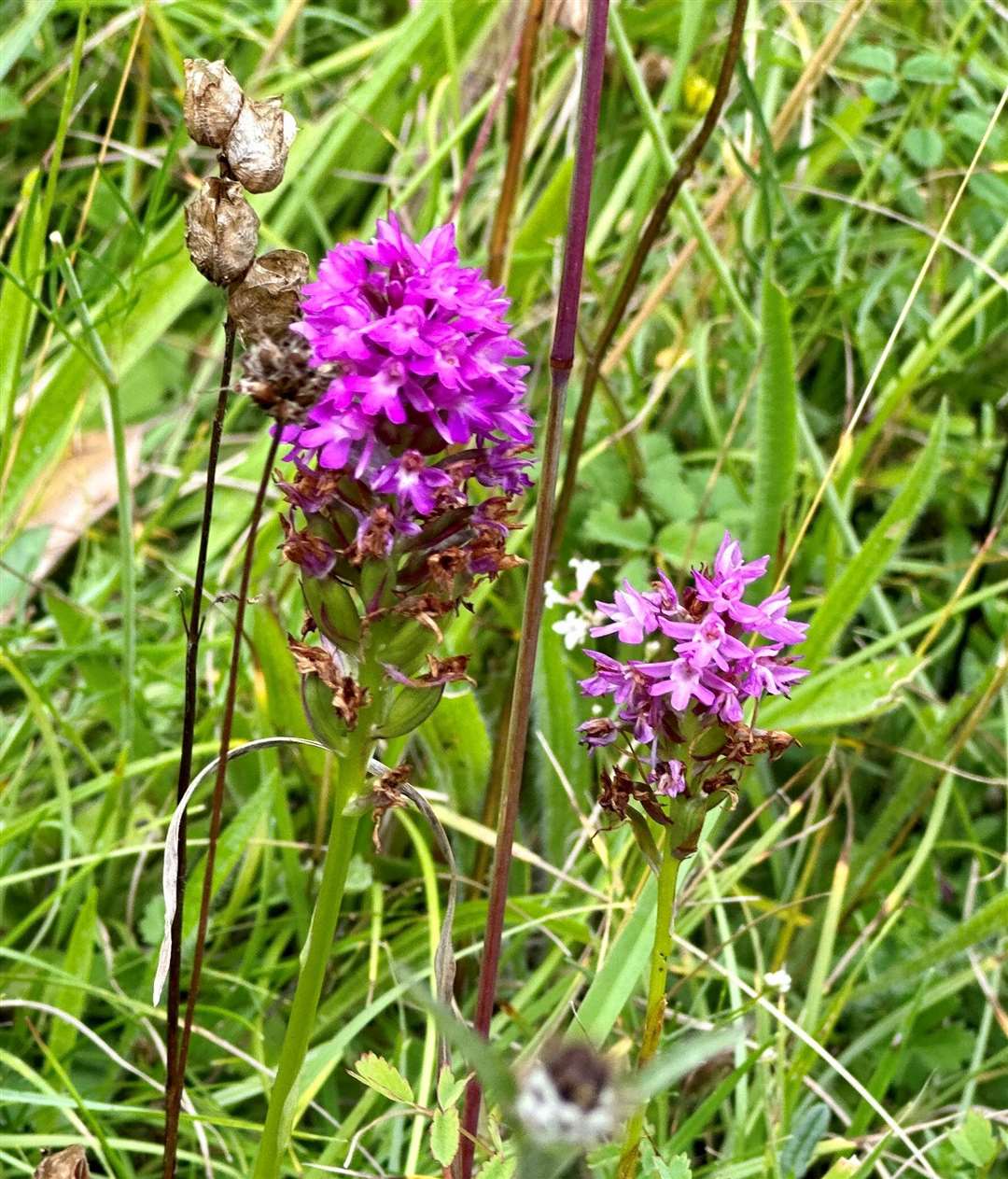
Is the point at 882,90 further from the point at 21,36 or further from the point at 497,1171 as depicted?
the point at 497,1171

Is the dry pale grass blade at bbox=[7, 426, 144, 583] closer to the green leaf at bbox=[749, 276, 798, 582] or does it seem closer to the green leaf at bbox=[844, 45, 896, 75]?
the green leaf at bbox=[749, 276, 798, 582]

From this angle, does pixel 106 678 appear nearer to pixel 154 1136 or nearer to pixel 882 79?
pixel 154 1136

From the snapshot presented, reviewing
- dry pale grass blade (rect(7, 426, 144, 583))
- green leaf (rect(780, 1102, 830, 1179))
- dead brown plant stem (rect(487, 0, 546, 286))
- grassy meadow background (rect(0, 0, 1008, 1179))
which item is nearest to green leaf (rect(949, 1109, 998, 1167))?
grassy meadow background (rect(0, 0, 1008, 1179))

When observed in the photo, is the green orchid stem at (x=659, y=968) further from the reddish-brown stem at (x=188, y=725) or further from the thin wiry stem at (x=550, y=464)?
the reddish-brown stem at (x=188, y=725)

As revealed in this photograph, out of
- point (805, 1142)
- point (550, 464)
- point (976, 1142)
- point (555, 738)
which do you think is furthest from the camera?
point (555, 738)

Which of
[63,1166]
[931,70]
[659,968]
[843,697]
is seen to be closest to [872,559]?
[843,697]

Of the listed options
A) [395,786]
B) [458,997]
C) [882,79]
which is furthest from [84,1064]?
[882,79]
